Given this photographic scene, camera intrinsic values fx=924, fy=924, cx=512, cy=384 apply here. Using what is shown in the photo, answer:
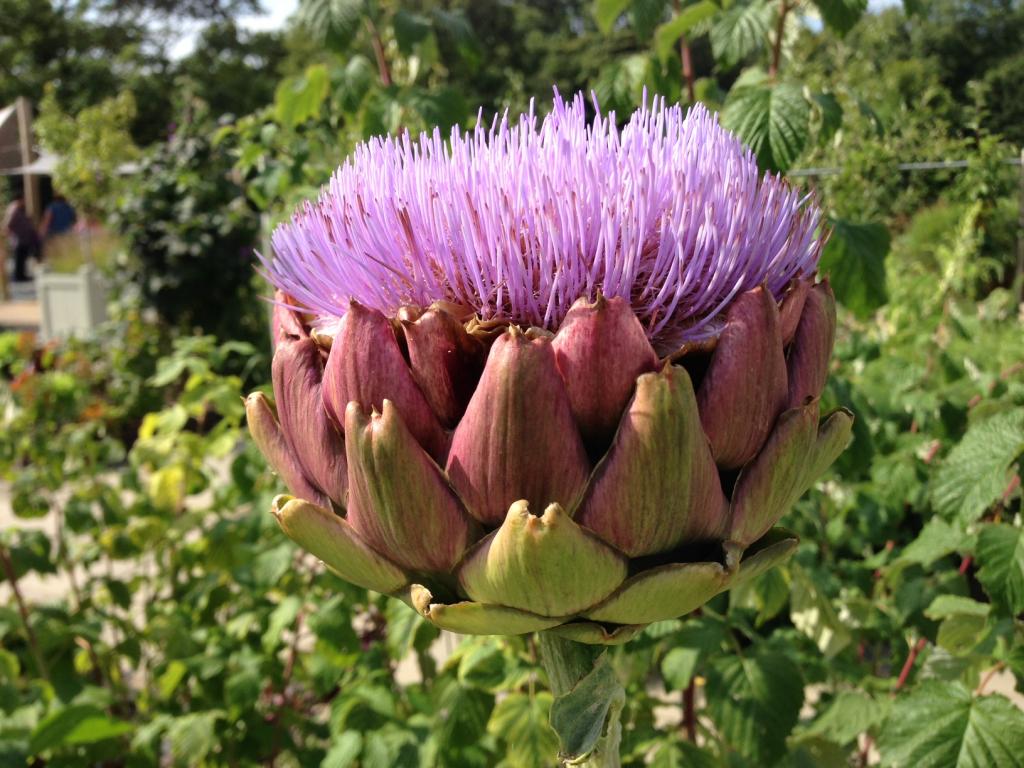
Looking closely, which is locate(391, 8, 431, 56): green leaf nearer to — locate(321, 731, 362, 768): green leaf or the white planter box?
locate(321, 731, 362, 768): green leaf

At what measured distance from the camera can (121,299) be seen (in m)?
4.12

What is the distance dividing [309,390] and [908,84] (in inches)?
58.1

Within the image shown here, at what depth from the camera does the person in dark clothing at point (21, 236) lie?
8.47m

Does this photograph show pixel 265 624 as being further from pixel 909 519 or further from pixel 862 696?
pixel 909 519

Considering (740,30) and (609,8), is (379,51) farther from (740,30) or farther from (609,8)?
(740,30)

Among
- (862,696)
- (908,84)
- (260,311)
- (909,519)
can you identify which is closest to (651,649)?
(862,696)

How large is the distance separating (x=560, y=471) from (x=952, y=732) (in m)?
0.50

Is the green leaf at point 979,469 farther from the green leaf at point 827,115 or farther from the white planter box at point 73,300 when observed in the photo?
the white planter box at point 73,300

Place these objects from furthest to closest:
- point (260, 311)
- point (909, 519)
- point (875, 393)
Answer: point (260, 311) < point (909, 519) < point (875, 393)

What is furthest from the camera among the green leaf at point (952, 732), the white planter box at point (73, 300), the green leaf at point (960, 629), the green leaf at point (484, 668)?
the white planter box at point (73, 300)

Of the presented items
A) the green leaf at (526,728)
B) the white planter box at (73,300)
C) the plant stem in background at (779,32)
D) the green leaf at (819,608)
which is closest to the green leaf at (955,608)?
the green leaf at (819,608)

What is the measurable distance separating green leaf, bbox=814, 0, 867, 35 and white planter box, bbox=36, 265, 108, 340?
174 inches

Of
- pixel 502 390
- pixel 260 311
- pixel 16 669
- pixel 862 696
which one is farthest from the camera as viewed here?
pixel 260 311

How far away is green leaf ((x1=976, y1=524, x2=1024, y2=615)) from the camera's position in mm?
754
